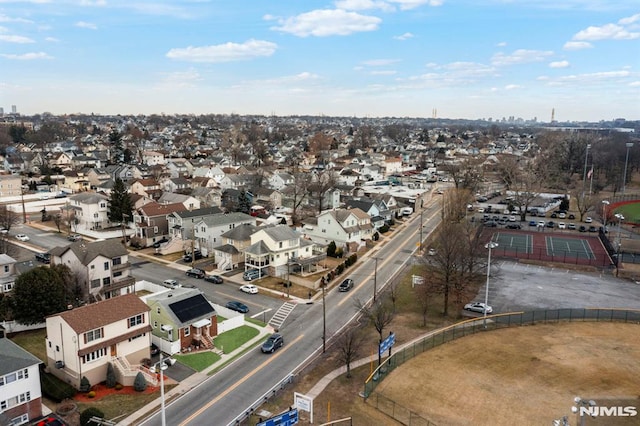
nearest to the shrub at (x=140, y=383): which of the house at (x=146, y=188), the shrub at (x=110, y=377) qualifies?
the shrub at (x=110, y=377)

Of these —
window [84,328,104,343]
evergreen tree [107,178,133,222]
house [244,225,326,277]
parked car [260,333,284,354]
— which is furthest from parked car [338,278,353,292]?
evergreen tree [107,178,133,222]

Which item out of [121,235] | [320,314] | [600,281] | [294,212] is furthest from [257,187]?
[600,281]

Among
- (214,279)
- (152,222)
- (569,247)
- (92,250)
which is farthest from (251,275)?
(569,247)

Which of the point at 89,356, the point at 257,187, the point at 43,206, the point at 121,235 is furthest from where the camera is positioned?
the point at 257,187

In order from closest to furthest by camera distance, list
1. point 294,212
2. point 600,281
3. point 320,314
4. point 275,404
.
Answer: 1. point 275,404
2. point 320,314
3. point 600,281
4. point 294,212

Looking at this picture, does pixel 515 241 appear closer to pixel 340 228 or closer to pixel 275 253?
pixel 340 228

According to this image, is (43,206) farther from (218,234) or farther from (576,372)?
(576,372)

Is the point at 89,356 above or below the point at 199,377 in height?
above
